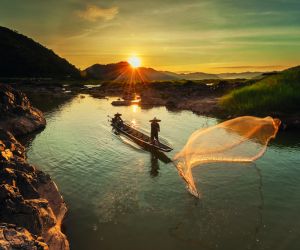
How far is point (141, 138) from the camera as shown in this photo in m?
33.6

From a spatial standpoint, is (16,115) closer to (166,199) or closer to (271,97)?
(166,199)

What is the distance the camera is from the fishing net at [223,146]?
61.1 ft

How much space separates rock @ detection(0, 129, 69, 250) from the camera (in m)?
12.4

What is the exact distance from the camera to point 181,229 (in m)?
15.8

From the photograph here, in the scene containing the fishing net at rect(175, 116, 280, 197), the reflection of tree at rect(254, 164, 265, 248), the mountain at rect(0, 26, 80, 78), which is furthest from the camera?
the mountain at rect(0, 26, 80, 78)

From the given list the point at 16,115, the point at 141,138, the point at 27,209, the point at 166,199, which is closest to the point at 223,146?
the point at 166,199

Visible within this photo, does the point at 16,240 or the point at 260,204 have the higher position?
the point at 16,240

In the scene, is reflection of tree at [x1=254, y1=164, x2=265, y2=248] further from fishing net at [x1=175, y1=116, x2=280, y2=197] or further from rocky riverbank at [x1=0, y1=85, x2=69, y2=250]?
rocky riverbank at [x1=0, y1=85, x2=69, y2=250]

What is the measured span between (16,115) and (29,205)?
96.4ft

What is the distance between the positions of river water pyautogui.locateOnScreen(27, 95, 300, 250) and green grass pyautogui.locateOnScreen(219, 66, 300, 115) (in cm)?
1407

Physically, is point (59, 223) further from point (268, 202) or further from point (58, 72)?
point (58, 72)

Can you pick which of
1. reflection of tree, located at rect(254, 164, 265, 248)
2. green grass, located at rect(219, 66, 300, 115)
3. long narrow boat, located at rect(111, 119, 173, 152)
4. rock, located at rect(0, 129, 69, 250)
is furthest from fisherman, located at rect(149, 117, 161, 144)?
green grass, located at rect(219, 66, 300, 115)

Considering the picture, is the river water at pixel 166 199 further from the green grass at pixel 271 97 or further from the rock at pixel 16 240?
→ the green grass at pixel 271 97

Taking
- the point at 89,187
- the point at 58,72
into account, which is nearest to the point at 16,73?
the point at 58,72
